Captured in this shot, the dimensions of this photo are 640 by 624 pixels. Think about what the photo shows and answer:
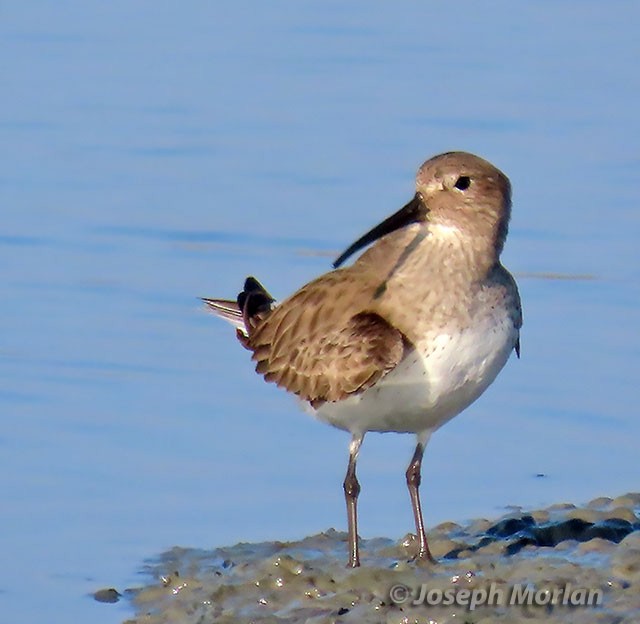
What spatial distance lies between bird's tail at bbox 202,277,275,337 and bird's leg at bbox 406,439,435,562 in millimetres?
1355

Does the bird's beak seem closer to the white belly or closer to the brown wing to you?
the brown wing

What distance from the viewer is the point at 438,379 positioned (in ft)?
29.5

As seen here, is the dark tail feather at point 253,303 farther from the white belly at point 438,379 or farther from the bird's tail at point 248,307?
the white belly at point 438,379

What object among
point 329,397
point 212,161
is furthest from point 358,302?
point 212,161

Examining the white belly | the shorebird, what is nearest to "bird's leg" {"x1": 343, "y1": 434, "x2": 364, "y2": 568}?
the shorebird

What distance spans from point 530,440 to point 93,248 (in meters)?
3.99

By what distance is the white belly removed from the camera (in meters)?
9.02

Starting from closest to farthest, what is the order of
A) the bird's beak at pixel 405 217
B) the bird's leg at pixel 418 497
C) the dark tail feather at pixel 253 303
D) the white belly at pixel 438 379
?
1. the white belly at pixel 438 379
2. the bird's leg at pixel 418 497
3. the bird's beak at pixel 405 217
4. the dark tail feather at pixel 253 303

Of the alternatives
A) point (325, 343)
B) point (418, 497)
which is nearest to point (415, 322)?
point (325, 343)

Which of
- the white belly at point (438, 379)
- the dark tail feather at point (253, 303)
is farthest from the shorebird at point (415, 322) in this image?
the dark tail feather at point (253, 303)

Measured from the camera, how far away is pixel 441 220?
952 centimetres

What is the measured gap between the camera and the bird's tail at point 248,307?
418 inches

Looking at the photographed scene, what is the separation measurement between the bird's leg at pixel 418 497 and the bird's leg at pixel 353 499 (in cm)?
28

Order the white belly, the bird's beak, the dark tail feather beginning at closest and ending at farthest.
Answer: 1. the white belly
2. the bird's beak
3. the dark tail feather
